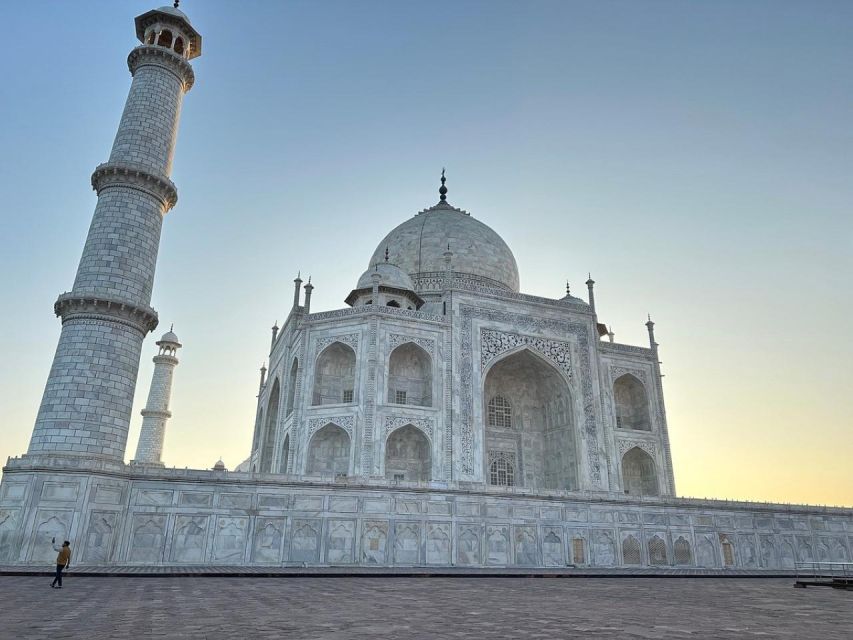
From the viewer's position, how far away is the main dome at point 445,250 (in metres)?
30.0

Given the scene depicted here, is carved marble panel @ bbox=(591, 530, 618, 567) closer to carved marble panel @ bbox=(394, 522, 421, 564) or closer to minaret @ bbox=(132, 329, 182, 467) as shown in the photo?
carved marble panel @ bbox=(394, 522, 421, 564)

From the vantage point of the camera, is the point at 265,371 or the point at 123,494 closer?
the point at 123,494

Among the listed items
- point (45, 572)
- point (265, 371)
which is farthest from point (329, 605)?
point (265, 371)

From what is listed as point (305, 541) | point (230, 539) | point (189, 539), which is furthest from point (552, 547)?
point (189, 539)

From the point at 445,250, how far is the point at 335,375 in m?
9.60

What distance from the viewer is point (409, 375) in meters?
24.0

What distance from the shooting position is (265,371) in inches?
1230

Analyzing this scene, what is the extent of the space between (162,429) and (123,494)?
1822 cm

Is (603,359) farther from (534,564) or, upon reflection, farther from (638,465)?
(534,564)

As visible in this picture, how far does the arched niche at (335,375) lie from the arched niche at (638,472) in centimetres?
1203

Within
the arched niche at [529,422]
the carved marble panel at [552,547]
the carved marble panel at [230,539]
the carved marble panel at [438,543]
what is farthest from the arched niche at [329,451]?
the carved marble panel at [552,547]

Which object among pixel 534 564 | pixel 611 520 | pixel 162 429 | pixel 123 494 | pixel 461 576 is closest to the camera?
pixel 461 576

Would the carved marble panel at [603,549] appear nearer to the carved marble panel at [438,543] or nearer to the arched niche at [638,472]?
the carved marble panel at [438,543]

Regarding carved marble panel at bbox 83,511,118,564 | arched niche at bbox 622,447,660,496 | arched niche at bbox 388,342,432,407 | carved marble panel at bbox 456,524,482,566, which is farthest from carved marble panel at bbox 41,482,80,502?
arched niche at bbox 622,447,660,496
